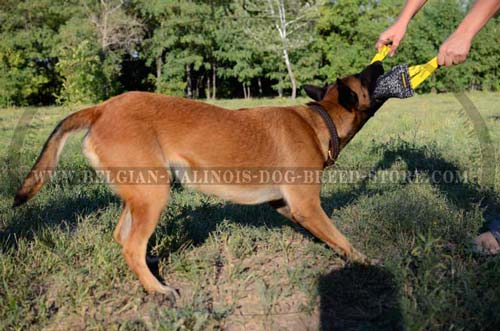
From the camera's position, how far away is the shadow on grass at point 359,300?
2.72m

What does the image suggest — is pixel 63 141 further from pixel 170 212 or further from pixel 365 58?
pixel 365 58

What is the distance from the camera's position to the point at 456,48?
3.07 m

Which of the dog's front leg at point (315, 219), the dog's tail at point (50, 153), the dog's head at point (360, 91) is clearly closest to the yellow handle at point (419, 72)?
the dog's head at point (360, 91)

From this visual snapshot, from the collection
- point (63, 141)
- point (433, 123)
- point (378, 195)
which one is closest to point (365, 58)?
point (433, 123)

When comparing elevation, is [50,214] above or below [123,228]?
below

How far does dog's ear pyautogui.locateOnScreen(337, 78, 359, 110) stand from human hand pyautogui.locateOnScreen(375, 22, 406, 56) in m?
0.93

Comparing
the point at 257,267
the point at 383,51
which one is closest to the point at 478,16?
the point at 383,51

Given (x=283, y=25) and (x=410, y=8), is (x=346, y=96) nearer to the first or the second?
(x=410, y=8)

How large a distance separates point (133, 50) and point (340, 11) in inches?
741

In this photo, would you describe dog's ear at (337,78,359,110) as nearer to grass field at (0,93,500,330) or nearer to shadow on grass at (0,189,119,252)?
grass field at (0,93,500,330)

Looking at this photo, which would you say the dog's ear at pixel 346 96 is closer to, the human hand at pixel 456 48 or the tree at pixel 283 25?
the human hand at pixel 456 48

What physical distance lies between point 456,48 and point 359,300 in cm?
189

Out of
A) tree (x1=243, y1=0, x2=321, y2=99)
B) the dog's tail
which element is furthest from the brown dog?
tree (x1=243, y1=0, x2=321, y2=99)

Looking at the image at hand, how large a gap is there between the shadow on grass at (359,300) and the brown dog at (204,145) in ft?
0.56
